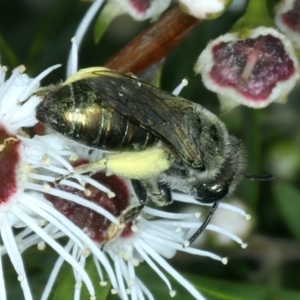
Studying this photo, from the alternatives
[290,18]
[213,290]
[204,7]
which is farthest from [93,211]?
[290,18]

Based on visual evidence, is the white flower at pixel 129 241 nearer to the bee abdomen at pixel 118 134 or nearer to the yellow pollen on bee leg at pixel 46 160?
the yellow pollen on bee leg at pixel 46 160

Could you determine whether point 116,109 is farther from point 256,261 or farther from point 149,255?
point 256,261

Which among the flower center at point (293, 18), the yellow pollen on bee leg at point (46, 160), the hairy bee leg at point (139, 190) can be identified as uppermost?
the yellow pollen on bee leg at point (46, 160)

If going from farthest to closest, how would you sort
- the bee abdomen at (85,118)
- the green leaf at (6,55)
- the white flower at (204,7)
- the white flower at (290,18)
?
the green leaf at (6,55) < the white flower at (290,18) < the white flower at (204,7) < the bee abdomen at (85,118)

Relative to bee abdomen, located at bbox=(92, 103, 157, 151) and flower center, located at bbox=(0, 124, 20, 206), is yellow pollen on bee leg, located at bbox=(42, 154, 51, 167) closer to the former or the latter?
flower center, located at bbox=(0, 124, 20, 206)

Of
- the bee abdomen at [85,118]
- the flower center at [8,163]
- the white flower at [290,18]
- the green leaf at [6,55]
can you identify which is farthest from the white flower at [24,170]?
the white flower at [290,18]

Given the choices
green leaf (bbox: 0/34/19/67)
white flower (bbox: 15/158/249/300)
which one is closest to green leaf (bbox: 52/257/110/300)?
white flower (bbox: 15/158/249/300)

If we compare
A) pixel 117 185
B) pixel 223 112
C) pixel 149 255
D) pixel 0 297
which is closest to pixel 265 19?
pixel 223 112
